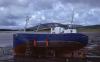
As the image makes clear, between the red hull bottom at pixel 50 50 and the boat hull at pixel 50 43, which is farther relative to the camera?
the red hull bottom at pixel 50 50

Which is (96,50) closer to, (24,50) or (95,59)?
(95,59)

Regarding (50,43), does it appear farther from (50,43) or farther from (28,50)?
(28,50)

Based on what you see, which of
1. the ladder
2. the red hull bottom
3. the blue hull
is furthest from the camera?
the ladder

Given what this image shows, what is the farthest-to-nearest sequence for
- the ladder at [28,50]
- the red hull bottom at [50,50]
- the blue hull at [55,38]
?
1. the ladder at [28,50]
2. the red hull bottom at [50,50]
3. the blue hull at [55,38]

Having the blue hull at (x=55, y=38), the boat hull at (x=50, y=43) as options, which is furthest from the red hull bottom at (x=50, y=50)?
the blue hull at (x=55, y=38)

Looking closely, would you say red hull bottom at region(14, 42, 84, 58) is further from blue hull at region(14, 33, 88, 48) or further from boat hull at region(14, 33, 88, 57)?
blue hull at region(14, 33, 88, 48)

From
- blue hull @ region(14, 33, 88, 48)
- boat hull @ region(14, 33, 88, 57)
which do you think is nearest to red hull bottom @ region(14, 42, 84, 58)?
boat hull @ region(14, 33, 88, 57)

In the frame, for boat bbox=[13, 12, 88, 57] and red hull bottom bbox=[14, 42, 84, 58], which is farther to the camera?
red hull bottom bbox=[14, 42, 84, 58]

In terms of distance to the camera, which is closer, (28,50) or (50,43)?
(50,43)

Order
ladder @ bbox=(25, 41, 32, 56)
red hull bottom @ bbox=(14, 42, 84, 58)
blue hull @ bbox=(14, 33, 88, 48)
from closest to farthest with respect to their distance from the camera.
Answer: blue hull @ bbox=(14, 33, 88, 48), red hull bottom @ bbox=(14, 42, 84, 58), ladder @ bbox=(25, 41, 32, 56)

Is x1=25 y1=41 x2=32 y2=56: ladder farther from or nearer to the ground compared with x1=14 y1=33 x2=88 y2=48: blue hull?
nearer to the ground

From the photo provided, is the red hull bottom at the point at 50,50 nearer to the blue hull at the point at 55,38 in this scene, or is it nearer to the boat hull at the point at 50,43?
the boat hull at the point at 50,43

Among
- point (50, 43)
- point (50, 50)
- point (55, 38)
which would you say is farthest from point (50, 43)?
point (50, 50)

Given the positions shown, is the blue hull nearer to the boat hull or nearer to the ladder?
the boat hull
